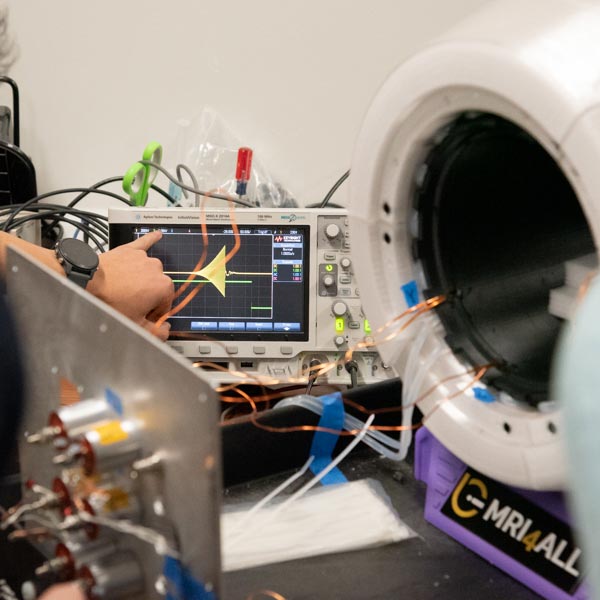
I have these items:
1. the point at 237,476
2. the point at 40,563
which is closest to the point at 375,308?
the point at 237,476

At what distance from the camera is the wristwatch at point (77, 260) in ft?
3.59

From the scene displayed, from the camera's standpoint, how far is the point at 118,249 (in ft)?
4.14

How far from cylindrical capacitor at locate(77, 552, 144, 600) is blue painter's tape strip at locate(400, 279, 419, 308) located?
0.38 m

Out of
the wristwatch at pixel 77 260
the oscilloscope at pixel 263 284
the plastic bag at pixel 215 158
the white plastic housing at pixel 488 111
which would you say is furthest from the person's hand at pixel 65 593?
the plastic bag at pixel 215 158

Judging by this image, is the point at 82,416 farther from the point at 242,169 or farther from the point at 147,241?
the point at 242,169

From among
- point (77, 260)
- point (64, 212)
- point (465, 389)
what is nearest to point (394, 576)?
point (465, 389)

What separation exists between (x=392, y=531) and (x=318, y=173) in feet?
3.34

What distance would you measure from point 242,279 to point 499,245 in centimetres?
57

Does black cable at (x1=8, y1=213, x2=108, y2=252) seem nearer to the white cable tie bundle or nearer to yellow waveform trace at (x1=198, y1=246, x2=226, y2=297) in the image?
yellow waveform trace at (x1=198, y1=246, x2=226, y2=297)

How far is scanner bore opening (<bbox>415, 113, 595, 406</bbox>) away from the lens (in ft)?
2.66

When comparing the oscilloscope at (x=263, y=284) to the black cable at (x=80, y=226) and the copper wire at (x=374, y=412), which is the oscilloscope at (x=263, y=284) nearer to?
the black cable at (x=80, y=226)

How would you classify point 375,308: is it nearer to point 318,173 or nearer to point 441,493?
point 441,493

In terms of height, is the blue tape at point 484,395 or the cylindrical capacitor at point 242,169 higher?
the cylindrical capacitor at point 242,169

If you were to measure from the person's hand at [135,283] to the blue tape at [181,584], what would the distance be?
2.08 ft
